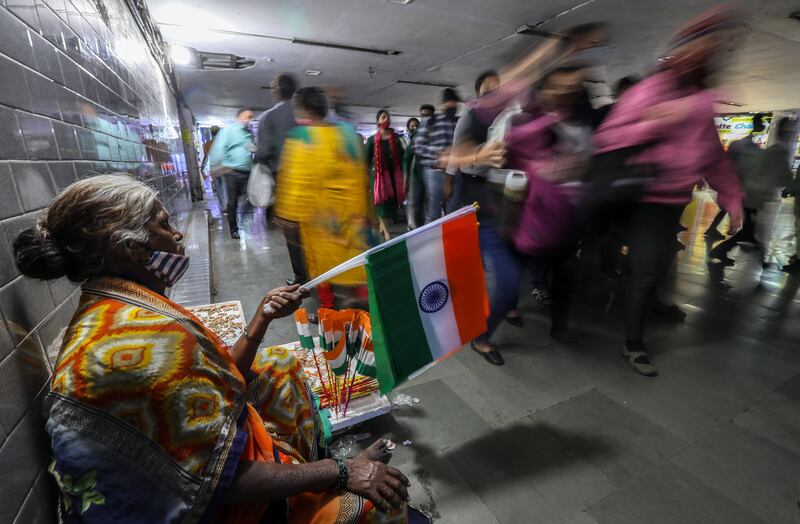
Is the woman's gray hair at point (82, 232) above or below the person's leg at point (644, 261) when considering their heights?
above

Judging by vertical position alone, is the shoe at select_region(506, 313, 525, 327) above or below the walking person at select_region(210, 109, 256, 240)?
below

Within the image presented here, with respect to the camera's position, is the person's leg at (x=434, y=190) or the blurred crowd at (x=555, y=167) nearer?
the blurred crowd at (x=555, y=167)

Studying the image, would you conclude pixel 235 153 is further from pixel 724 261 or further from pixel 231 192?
pixel 724 261

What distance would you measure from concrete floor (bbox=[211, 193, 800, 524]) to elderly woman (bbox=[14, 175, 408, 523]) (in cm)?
73

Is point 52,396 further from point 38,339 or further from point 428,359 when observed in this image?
point 428,359

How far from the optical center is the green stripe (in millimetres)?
1454

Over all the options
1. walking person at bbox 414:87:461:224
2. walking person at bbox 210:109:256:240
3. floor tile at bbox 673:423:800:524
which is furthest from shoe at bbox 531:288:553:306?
walking person at bbox 210:109:256:240

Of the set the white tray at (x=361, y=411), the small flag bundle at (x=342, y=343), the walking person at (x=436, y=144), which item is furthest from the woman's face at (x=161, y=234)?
the walking person at (x=436, y=144)

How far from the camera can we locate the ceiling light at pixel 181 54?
6.23 m

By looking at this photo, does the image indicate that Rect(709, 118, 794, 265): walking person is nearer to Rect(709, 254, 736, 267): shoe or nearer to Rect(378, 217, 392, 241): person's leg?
Rect(709, 254, 736, 267): shoe

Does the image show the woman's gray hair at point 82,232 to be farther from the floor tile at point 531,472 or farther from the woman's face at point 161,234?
the floor tile at point 531,472

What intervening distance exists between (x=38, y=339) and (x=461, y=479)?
152 centimetres

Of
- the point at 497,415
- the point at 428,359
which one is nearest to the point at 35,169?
the point at 428,359

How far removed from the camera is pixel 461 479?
1588 millimetres
